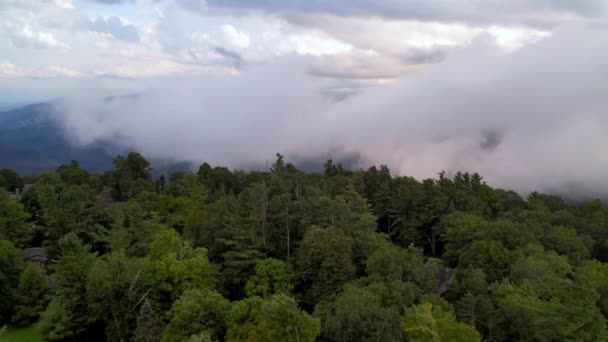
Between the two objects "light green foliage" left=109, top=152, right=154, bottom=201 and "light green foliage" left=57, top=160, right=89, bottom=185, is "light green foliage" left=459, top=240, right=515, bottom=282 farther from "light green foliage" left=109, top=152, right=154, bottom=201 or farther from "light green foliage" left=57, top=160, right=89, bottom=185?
"light green foliage" left=57, top=160, right=89, bottom=185

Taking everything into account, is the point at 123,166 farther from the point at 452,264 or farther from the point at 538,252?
the point at 538,252

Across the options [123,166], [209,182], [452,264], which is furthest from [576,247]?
[123,166]

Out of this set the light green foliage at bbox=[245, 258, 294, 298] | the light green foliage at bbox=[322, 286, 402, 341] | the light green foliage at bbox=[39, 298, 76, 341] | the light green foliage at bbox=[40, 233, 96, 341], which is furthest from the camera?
the light green foliage at bbox=[245, 258, 294, 298]

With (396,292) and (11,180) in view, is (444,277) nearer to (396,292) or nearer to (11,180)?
(396,292)

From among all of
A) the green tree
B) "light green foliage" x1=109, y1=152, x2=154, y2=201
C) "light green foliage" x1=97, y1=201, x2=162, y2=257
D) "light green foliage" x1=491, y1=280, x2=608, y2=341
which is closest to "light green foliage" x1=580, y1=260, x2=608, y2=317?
"light green foliage" x1=491, y1=280, x2=608, y2=341

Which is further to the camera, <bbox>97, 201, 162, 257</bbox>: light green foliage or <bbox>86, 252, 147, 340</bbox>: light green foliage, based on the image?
<bbox>97, 201, 162, 257</bbox>: light green foliage

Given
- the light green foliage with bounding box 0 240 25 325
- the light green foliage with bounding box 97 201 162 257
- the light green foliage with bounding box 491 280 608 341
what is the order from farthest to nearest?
the light green foliage with bounding box 97 201 162 257, the light green foliage with bounding box 0 240 25 325, the light green foliage with bounding box 491 280 608 341

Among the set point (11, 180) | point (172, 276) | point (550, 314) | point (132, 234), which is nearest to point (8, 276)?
point (132, 234)

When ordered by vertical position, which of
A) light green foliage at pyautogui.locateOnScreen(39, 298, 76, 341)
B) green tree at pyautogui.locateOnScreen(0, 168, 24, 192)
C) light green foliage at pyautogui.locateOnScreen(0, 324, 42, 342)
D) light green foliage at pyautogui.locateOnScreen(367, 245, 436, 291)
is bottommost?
light green foliage at pyautogui.locateOnScreen(0, 324, 42, 342)
